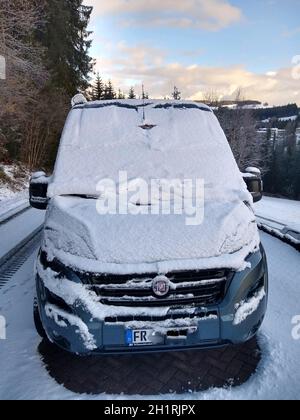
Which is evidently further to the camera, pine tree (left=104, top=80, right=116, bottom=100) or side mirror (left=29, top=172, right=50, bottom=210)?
pine tree (left=104, top=80, right=116, bottom=100)

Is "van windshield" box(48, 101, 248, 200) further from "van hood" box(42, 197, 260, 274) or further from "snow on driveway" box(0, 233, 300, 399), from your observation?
"snow on driveway" box(0, 233, 300, 399)

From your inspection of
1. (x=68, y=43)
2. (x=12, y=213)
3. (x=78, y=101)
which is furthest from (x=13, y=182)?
(x=68, y=43)

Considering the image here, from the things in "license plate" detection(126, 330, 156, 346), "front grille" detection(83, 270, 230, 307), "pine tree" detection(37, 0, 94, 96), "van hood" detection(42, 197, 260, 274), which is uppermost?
"pine tree" detection(37, 0, 94, 96)

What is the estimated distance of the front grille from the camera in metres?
2.30

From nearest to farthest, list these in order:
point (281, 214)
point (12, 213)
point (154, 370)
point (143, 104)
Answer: point (154, 370), point (143, 104), point (12, 213), point (281, 214)

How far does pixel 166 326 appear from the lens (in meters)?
2.30

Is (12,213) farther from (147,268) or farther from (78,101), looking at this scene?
(147,268)

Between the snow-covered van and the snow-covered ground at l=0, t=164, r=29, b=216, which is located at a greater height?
the snow-covered van

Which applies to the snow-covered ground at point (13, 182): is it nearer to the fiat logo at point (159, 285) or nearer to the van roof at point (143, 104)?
the van roof at point (143, 104)

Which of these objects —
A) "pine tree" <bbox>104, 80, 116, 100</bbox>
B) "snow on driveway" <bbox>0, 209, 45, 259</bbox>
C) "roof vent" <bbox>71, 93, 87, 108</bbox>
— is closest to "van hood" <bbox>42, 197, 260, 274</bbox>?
"roof vent" <bbox>71, 93, 87, 108</bbox>

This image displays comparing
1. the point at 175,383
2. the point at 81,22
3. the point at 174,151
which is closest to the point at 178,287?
the point at 175,383

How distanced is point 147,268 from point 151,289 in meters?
0.15

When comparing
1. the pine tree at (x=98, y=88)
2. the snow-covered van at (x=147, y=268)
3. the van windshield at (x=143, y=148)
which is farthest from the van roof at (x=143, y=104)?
the pine tree at (x=98, y=88)
